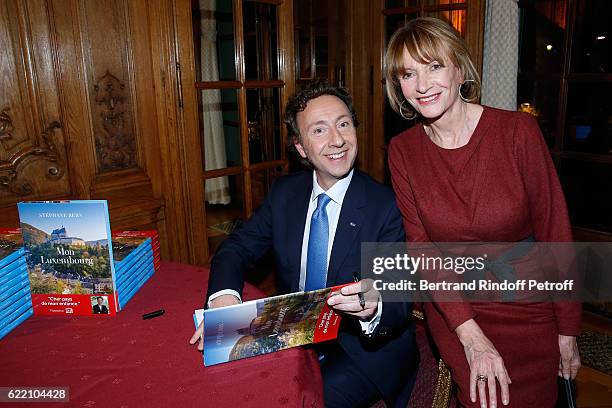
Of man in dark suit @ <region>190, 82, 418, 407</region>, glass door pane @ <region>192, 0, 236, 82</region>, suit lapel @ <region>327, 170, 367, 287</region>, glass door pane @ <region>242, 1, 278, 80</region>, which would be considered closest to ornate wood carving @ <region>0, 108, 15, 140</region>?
glass door pane @ <region>192, 0, 236, 82</region>

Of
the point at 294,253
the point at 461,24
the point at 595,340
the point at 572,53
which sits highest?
the point at 461,24

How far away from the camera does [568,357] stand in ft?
5.00

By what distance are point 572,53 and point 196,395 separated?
9.15ft

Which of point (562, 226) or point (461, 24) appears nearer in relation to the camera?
point (562, 226)

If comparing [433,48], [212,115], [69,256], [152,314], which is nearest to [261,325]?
[152,314]

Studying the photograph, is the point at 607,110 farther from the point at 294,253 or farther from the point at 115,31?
the point at 115,31

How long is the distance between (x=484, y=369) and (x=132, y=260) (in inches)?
45.8

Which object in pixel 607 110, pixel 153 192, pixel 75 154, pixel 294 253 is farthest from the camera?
pixel 607 110

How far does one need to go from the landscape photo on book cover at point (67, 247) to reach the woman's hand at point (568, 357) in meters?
1.45

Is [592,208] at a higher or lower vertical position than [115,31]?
lower

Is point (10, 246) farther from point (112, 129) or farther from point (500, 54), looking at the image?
point (500, 54)

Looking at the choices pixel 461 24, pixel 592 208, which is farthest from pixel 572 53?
pixel 592 208

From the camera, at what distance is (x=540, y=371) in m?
1.52

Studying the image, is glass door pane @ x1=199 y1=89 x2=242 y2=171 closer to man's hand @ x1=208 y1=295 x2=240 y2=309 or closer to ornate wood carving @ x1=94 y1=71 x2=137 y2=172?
ornate wood carving @ x1=94 y1=71 x2=137 y2=172
